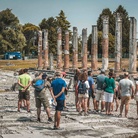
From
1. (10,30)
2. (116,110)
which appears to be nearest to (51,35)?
(10,30)

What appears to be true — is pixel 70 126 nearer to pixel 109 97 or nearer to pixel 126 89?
pixel 109 97

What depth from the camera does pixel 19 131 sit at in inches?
430

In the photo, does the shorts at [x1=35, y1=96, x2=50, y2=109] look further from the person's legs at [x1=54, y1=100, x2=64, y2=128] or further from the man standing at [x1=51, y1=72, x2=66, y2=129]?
the person's legs at [x1=54, y1=100, x2=64, y2=128]

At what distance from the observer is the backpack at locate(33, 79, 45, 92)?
12.6 metres

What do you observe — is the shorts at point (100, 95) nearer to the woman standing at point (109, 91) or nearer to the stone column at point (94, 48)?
the woman standing at point (109, 91)

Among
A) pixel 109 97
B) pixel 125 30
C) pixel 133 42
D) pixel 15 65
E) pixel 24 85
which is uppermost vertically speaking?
pixel 125 30

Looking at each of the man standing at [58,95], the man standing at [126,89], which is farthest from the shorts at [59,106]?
the man standing at [126,89]

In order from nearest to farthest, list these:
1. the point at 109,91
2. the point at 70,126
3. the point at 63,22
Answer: the point at 70,126
the point at 109,91
the point at 63,22

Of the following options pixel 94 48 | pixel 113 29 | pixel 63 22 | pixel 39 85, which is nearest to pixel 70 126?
pixel 39 85

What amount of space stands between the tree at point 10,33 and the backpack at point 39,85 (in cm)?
7327

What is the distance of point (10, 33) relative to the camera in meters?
87.0

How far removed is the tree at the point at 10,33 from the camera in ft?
282

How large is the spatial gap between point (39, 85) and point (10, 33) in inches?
3000

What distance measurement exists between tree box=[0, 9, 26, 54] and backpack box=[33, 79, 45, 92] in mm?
73266
